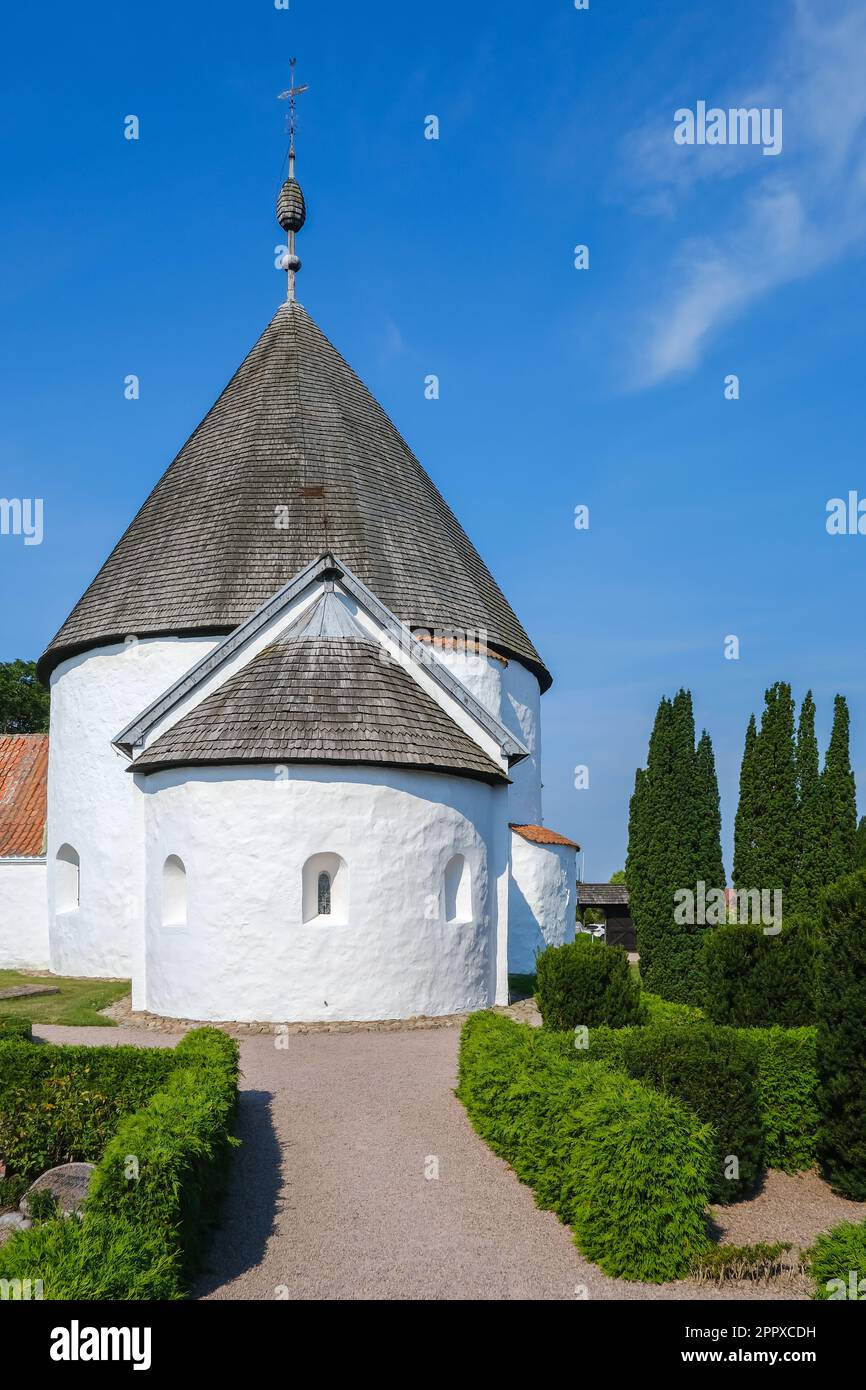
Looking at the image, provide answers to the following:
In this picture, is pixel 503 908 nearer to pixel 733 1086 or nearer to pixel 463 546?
pixel 733 1086

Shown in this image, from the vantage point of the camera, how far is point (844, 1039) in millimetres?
9219

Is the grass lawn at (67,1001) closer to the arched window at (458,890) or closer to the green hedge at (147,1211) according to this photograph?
the arched window at (458,890)

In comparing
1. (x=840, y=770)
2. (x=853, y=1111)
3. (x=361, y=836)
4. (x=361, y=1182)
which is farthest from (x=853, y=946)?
(x=840, y=770)

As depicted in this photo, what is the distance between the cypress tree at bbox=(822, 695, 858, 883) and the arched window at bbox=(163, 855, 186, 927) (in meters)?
12.1

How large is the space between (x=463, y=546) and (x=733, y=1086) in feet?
56.5

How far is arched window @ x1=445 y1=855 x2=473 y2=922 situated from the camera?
16.5 meters

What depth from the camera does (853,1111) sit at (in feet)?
30.1

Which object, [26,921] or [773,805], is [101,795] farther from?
[773,805]

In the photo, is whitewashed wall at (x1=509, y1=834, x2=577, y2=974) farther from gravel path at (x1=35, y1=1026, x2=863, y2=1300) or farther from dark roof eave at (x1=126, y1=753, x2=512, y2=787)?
gravel path at (x1=35, y1=1026, x2=863, y2=1300)

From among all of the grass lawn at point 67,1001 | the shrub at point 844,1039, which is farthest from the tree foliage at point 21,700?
the shrub at point 844,1039

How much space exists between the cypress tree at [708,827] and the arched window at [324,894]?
8.26 m

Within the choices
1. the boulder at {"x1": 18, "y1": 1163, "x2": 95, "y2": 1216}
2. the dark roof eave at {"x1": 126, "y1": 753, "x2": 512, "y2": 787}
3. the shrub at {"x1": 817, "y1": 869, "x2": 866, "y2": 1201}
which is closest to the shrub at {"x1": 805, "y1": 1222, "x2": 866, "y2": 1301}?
the shrub at {"x1": 817, "y1": 869, "x2": 866, "y2": 1201}

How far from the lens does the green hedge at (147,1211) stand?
17.2ft
